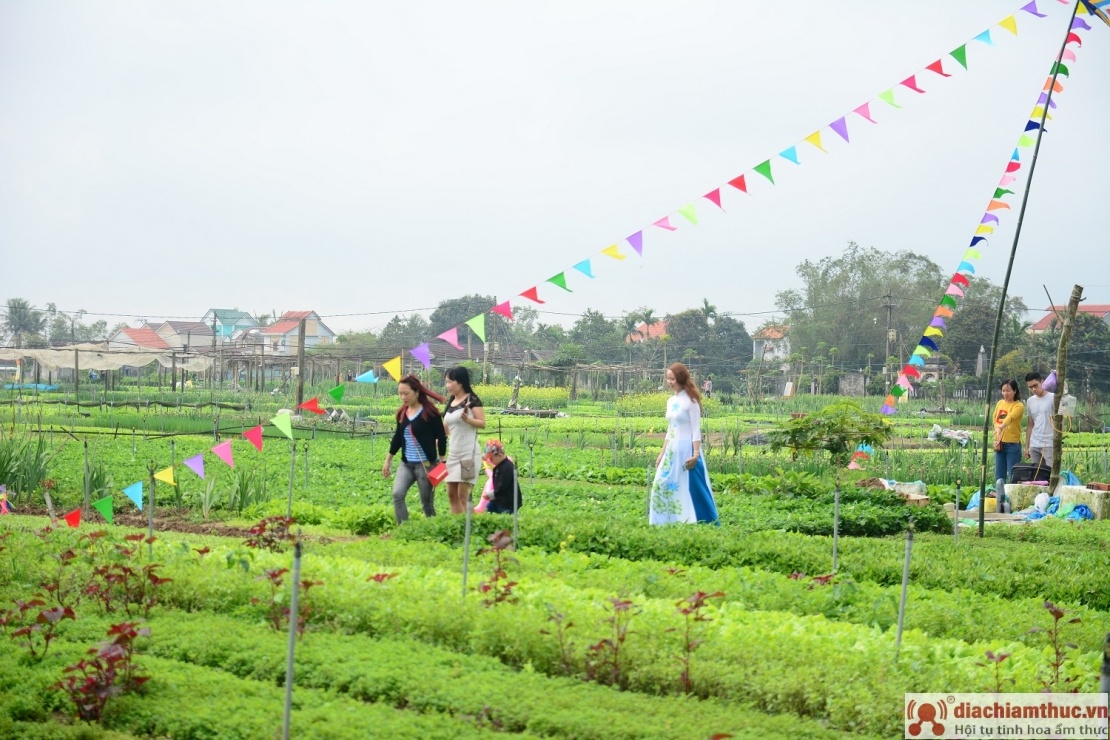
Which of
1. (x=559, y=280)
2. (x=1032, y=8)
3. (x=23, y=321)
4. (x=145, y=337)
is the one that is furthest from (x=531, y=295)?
(x=23, y=321)

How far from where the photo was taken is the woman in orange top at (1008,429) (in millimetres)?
13109

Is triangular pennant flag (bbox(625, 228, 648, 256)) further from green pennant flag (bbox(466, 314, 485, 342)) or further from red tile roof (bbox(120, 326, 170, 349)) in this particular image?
red tile roof (bbox(120, 326, 170, 349))

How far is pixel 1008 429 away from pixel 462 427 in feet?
25.2

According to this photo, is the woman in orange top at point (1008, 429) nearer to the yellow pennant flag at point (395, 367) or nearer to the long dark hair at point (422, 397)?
the long dark hair at point (422, 397)

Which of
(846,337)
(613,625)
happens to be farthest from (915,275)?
(613,625)

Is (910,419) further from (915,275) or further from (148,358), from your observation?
(148,358)

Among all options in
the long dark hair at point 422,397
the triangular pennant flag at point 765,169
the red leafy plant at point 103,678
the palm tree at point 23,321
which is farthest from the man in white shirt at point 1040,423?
the palm tree at point 23,321

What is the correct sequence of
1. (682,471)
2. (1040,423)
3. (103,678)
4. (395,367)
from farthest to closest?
(1040,423), (682,471), (395,367), (103,678)

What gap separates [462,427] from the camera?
957 cm

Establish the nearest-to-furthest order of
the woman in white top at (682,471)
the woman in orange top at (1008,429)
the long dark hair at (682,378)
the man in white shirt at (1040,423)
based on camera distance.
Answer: the long dark hair at (682,378) < the woman in white top at (682,471) < the woman in orange top at (1008,429) < the man in white shirt at (1040,423)

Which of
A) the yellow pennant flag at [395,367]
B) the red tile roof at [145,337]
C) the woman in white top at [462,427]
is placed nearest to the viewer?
the woman in white top at [462,427]

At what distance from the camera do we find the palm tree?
2776 inches

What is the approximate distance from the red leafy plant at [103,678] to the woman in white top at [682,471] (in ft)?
19.4

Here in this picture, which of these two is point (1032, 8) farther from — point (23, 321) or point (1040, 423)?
point (23, 321)
